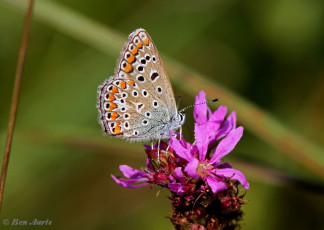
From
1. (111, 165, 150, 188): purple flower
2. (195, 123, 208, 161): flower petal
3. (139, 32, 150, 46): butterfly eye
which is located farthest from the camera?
(139, 32, 150, 46): butterfly eye

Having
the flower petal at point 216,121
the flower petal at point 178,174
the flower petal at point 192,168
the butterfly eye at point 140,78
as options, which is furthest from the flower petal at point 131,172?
the butterfly eye at point 140,78

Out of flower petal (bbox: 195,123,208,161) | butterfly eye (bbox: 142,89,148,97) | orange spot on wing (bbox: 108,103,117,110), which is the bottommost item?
flower petal (bbox: 195,123,208,161)

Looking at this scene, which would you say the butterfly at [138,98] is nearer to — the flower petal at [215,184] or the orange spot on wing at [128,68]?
the orange spot on wing at [128,68]

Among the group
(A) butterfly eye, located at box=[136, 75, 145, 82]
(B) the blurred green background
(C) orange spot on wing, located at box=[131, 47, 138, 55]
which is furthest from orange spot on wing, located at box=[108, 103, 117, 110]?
(B) the blurred green background

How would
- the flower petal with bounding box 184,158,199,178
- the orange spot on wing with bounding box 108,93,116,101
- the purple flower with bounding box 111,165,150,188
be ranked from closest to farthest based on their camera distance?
1. the flower petal with bounding box 184,158,199,178
2. the purple flower with bounding box 111,165,150,188
3. the orange spot on wing with bounding box 108,93,116,101

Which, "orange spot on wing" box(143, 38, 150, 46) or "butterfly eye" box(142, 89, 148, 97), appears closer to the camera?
"orange spot on wing" box(143, 38, 150, 46)

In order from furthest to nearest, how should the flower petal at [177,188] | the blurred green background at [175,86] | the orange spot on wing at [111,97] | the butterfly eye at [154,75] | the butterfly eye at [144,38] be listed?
→ 1. the blurred green background at [175,86]
2. the orange spot on wing at [111,97]
3. the butterfly eye at [154,75]
4. the butterfly eye at [144,38]
5. the flower petal at [177,188]

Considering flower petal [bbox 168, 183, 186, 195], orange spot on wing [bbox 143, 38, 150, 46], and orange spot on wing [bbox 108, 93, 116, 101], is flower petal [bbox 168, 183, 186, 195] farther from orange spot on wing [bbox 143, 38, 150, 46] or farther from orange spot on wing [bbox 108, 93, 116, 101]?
orange spot on wing [bbox 143, 38, 150, 46]

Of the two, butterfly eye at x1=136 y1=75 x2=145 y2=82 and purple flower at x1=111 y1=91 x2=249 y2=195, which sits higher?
butterfly eye at x1=136 y1=75 x2=145 y2=82
